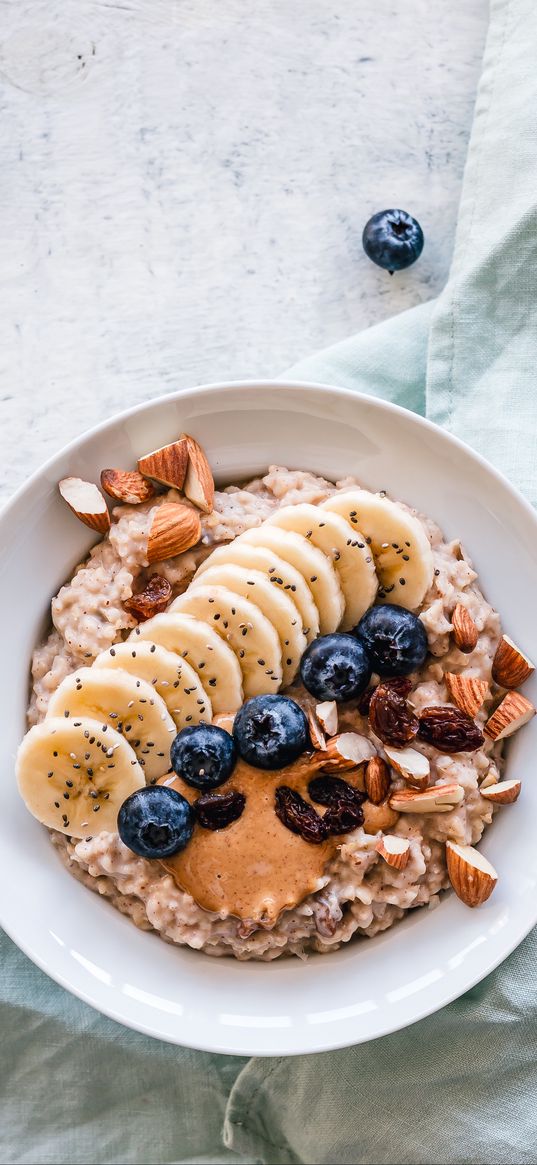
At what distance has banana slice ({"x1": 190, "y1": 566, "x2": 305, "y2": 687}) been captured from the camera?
2.52m

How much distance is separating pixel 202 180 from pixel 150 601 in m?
1.49

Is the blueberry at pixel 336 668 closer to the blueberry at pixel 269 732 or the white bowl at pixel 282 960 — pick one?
the blueberry at pixel 269 732

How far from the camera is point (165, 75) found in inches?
129

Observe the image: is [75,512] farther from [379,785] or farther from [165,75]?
[165,75]

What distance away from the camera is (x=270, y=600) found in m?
2.52

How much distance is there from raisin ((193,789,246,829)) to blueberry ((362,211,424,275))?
1715 millimetres

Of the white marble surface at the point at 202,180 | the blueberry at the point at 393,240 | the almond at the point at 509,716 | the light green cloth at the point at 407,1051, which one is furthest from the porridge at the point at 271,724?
the blueberry at the point at 393,240

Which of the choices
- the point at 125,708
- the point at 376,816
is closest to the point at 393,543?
the point at 376,816

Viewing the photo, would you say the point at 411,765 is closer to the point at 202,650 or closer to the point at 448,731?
the point at 448,731

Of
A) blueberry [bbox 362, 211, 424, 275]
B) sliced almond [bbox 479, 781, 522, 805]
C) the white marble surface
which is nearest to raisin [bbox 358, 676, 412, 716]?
sliced almond [bbox 479, 781, 522, 805]

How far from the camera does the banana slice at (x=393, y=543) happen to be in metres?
2.61

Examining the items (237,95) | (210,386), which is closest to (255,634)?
(210,386)

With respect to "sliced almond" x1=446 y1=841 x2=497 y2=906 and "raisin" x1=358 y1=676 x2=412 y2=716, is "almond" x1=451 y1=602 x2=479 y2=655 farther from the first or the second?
"sliced almond" x1=446 y1=841 x2=497 y2=906

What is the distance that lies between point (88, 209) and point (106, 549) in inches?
47.8
